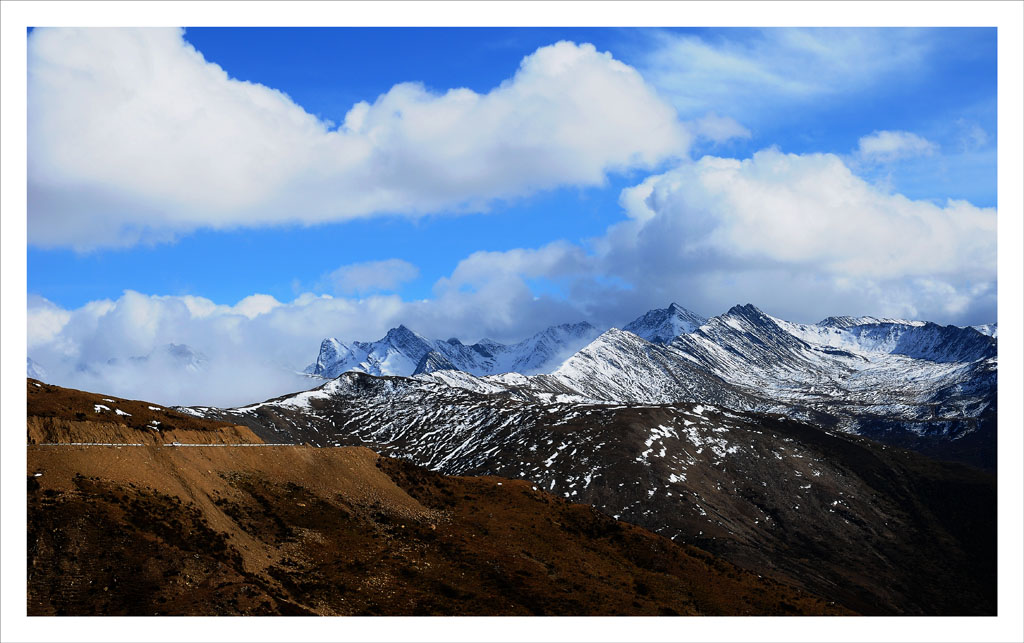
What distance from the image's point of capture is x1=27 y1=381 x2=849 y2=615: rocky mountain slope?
161 ft

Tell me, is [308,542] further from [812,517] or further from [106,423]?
[812,517]

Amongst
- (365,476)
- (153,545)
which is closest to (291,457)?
(365,476)

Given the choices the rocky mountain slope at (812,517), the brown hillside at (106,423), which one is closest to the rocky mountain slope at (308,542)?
the brown hillside at (106,423)

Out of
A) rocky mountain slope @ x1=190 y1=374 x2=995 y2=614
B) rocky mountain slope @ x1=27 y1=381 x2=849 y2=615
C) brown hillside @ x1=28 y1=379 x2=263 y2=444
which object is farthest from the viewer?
rocky mountain slope @ x1=190 y1=374 x2=995 y2=614

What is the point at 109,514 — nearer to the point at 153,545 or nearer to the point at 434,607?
the point at 153,545

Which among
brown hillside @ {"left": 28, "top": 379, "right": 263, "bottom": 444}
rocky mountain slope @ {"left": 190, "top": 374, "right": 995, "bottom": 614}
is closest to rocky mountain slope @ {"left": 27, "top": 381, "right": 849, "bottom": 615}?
brown hillside @ {"left": 28, "top": 379, "right": 263, "bottom": 444}

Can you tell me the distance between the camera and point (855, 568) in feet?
521

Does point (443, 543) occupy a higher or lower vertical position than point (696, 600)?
higher

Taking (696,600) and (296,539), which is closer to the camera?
(296,539)

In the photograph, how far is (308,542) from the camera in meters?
60.5

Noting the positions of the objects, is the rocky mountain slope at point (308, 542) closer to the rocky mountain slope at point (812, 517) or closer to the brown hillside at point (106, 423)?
the brown hillside at point (106, 423)

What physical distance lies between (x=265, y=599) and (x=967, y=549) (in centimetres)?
17360

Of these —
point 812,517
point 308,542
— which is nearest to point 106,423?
point 308,542

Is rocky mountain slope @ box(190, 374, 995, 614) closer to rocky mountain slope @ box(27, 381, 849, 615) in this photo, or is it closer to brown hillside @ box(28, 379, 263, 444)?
rocky mountain slope @ box(27, 381, 849, 615)
